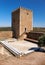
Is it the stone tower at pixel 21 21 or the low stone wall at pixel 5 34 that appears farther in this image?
the stone tower at pixel 21 21

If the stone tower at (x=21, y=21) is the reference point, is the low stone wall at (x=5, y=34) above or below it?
below

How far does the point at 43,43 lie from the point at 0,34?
8776 millimetres

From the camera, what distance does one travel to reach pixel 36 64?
4227 millimetres

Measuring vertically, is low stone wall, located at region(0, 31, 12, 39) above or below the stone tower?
below

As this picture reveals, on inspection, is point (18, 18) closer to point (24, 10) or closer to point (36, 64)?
point (24, 10)

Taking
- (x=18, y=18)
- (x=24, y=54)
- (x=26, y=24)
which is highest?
(x=18, y=18)

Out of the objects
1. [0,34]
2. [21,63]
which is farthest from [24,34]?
[21,63]

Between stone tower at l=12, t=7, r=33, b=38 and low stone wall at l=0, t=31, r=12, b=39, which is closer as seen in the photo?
low stone wall at l=0, t=31, r=12, b=39

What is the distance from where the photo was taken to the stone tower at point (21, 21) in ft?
43.9

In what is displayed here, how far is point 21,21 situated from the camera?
44.1ft

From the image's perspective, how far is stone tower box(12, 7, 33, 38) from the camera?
13.4 metres

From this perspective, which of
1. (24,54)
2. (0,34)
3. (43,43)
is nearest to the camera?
(24,54)

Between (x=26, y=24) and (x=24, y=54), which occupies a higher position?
(x=26, y=24)

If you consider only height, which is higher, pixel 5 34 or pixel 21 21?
pixel 21 21
